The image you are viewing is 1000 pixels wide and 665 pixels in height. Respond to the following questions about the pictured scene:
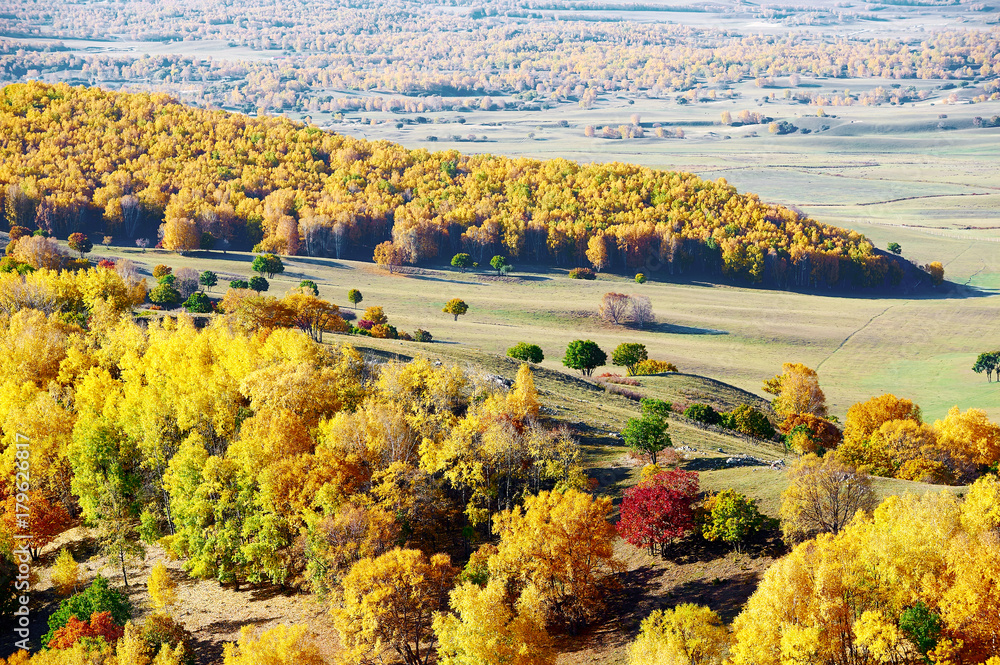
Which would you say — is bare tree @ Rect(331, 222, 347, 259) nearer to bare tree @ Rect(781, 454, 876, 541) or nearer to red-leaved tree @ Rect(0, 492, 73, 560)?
red-leaved tree @ Rect(0, 492, 73, 560)

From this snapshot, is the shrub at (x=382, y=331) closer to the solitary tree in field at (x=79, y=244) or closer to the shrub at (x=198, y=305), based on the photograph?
the shrub at (x=198, y=305)

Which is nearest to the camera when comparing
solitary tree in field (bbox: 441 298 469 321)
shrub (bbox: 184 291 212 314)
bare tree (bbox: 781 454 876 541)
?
bare tree (bbox: 781 454 876 541)

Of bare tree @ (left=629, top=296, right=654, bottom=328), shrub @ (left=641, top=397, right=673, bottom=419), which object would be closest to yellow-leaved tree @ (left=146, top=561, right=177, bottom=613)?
shrub @ (left=641, top=397, right=673, bottom=419)

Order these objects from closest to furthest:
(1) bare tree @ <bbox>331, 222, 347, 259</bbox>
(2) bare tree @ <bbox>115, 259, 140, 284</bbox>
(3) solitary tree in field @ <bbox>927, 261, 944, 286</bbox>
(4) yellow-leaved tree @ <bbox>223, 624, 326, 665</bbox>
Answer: (4) yellow-leaved tree @ <bbox>223, 624, 326, 665</bbox> → (2) bare tree @ <bbox>115, 259, 140, 284</bbox> → (3) solitary tree in field @ <bbox>927, 261, 944, 286</bbox> → (1) bare tree @ <bbox>331, 222, 347, 259</bbox>

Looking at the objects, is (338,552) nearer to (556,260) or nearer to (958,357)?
(958,357)

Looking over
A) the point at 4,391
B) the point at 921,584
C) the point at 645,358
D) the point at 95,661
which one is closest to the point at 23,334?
the point at 4,391

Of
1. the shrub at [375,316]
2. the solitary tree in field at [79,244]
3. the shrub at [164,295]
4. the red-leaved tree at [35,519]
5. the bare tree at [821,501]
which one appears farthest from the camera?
the solitary tree in field at [79,244]

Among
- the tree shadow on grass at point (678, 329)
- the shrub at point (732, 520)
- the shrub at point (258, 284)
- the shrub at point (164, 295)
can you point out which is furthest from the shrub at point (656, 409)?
the shrub at point (258, 284)
